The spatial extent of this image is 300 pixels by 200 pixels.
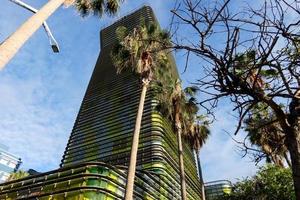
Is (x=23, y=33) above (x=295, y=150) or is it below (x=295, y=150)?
above

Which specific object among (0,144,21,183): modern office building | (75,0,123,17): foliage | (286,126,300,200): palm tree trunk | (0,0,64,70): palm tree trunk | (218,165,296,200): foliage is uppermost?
(0,144,21,183): modern office building

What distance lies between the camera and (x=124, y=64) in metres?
19.9

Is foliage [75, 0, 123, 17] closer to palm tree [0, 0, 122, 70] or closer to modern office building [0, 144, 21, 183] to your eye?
palm tree [0, 0, 122, 70]

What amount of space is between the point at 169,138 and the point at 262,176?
10148 millimetres

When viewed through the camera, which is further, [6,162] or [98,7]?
[6,162]

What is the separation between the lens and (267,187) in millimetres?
25953

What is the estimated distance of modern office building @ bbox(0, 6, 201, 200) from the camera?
1927cm

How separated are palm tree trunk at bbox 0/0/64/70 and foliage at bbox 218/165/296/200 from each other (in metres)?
→ 19.9

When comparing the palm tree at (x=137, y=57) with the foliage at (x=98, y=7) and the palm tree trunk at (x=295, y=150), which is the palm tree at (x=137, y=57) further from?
the palm tree trunk at (x=295, y=150)

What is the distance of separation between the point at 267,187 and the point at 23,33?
23995 millimetres

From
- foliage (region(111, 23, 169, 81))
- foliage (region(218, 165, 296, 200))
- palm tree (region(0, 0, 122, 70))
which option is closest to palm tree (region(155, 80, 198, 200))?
foliage (region(111, 23, 169, 81))

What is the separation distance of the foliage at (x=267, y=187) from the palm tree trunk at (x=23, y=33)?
785 inches

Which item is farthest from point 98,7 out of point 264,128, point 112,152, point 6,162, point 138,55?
point 6,162

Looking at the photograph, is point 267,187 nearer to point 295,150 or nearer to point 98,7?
point 98,7
